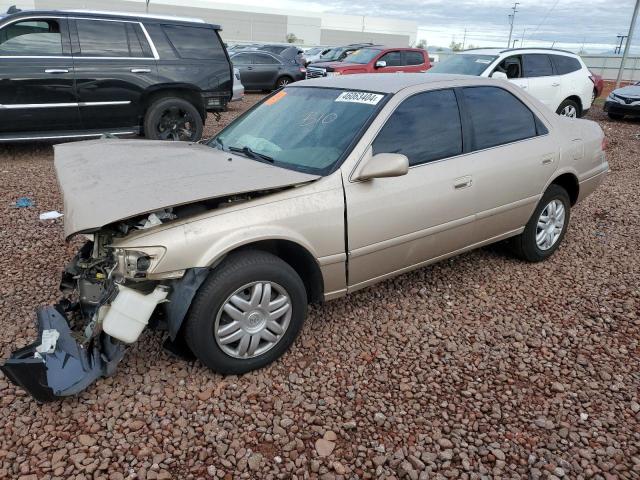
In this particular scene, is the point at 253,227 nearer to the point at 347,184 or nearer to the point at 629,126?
the point at 347,184

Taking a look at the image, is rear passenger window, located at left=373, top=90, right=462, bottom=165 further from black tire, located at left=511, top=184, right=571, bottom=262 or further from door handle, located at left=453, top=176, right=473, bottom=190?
black tire, located at left=511, top=184, right=571, bottom=262

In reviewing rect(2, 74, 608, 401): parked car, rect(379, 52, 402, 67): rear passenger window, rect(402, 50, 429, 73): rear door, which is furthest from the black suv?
rect(402, 50, 429, 73): rear door

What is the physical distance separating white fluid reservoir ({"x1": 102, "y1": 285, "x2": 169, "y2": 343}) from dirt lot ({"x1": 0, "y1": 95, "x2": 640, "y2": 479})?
0.46 meters

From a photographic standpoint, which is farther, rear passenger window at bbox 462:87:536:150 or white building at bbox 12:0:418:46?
white building at bbox 12:0:418:46

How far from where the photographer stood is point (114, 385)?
9.18ft

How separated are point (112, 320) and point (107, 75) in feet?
19.3

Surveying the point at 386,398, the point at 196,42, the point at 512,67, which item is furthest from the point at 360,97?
the point at 512,67

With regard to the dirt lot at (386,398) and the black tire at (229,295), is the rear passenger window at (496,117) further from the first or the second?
the black tire at (229,295)

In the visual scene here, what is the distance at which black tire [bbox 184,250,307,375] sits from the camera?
103 inches

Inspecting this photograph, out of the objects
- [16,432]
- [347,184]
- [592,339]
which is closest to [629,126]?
[592,339]

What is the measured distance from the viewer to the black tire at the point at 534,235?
169 inches

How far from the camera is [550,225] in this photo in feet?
14.6

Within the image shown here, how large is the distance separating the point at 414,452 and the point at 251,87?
1670cm

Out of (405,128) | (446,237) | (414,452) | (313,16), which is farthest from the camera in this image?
(313,16)
